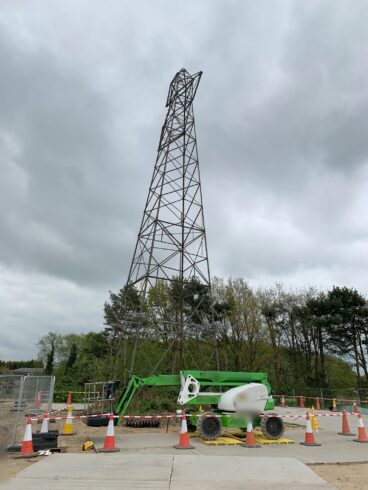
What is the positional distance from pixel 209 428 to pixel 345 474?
4.67 meters

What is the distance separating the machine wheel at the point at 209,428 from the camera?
11.7m

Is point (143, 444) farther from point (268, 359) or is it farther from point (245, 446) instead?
point (268, 359)

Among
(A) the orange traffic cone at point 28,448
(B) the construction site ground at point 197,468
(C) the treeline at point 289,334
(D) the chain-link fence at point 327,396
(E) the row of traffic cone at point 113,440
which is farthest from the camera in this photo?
(C) the treeline at point 289,334

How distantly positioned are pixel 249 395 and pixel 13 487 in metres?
7.96

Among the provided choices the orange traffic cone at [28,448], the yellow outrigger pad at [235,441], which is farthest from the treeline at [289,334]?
the orange traffic cone at [28,448]

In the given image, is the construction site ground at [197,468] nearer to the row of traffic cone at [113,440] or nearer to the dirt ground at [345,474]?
the dirt ground at [345,474]

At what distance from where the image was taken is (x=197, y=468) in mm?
7691

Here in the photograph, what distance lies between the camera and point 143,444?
36.9 feet

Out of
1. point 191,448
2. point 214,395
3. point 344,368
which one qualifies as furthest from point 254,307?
point 191,448

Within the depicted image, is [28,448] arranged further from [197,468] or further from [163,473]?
[197,468]

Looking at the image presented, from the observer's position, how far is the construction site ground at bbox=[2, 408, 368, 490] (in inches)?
262

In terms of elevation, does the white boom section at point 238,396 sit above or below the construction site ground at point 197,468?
above

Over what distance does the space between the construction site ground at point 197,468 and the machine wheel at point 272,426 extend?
2.79 ft

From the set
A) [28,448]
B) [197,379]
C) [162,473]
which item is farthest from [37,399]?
[162,473]
